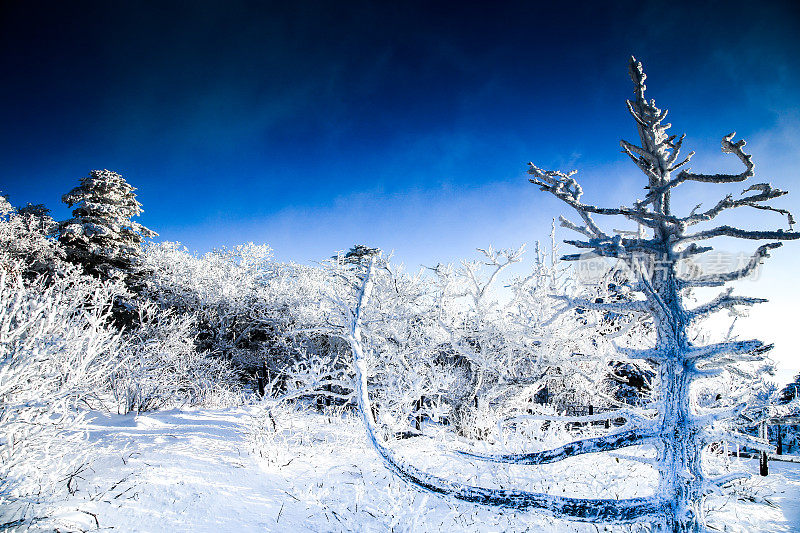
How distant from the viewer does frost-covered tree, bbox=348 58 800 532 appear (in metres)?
1.56

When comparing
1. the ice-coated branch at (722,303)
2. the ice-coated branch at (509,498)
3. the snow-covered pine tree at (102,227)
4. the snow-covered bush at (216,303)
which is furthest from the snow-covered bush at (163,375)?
the ice-coated branch at (722,303)

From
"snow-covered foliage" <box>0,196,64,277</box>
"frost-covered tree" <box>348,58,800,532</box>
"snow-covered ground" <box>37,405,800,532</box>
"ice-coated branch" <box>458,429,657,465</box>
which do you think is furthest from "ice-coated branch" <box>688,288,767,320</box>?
"snow-covered foliage" <box>0,196,64,277</box>

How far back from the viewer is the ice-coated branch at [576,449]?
5.20ft

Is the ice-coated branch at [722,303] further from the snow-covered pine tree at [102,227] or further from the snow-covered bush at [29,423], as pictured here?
the snow-covered pine tree at [102,227]

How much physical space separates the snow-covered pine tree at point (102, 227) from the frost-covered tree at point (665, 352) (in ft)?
68.7

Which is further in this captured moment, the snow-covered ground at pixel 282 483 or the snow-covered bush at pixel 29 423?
the snow-covered ground at pixel 282 483

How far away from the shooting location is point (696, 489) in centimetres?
175

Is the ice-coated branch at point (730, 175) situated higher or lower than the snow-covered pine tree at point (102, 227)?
lower

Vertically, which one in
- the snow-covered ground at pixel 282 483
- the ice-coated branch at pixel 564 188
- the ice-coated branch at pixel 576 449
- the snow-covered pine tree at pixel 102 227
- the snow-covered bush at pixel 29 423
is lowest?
the snow-covered ground at pixel 282 483

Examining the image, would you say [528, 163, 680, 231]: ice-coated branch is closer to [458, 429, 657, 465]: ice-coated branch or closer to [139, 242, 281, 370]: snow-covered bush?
[458, 429, 657, 465]: ice-coated branch

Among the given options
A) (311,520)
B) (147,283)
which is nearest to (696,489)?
(311,520)

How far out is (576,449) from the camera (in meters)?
1.62

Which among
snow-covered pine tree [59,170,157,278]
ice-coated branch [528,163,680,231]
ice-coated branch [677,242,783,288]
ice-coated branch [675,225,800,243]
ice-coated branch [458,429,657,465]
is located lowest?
ice-coated branch [458,429,657,465]

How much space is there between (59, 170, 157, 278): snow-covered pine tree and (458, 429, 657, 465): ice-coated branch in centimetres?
2096
